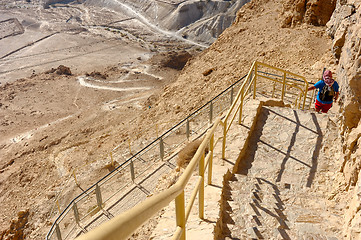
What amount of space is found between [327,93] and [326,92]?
0.04m

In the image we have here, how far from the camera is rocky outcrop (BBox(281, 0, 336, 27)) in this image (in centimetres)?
1661

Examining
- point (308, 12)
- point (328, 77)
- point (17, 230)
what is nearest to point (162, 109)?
point (17, 230)

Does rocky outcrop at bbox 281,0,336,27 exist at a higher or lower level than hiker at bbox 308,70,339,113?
higher

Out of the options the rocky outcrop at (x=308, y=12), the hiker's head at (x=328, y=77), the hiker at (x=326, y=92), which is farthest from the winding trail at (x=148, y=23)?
the hiker's head at (x=328, y=77)

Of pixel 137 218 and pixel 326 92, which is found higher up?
pixel 137 218

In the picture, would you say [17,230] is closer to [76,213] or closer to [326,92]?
[76,213]

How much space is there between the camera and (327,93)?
705 cm

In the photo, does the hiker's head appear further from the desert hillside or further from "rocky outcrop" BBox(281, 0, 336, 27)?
"rocky outcrop" BBox(281, 0, 336, 27)

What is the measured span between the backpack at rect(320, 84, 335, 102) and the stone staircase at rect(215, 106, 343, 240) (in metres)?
0.51

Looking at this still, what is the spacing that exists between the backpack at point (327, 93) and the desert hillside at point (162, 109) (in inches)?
13.3

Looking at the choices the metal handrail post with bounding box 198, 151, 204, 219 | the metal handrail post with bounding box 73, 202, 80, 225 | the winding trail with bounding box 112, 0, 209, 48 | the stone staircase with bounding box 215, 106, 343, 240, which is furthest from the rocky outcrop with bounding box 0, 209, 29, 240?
the winding trail with bounding box 112, 0, 209, 48

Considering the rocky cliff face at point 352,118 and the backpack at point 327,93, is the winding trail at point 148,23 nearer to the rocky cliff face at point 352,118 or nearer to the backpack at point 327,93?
the backpack at point 327,93

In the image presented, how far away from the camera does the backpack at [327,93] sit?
688 cm

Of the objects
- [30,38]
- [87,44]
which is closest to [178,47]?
[87,44]
